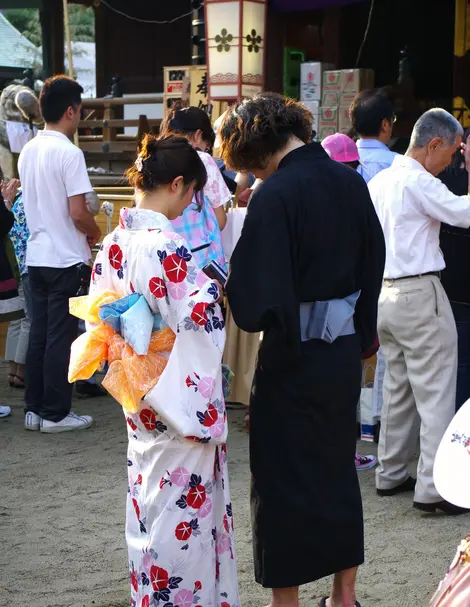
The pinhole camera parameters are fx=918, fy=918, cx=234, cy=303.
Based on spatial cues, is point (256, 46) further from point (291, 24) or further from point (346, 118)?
point (291, 24)

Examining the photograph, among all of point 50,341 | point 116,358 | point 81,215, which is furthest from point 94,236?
point 116,358

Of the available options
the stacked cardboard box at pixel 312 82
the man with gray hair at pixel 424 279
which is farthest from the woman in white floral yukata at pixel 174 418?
the stacked cardboard box at pixel 312 82

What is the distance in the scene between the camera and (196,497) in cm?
313

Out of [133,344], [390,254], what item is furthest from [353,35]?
[133,344]

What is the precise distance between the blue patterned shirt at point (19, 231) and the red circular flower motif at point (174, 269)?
12.2 feet

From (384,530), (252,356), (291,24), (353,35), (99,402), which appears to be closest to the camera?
(384,530)

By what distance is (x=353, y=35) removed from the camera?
1198cm

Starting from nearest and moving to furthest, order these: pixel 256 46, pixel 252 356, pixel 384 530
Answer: pixel 384 530, pixel 252 356, pixel 256 46

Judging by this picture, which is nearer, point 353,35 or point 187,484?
point 187,484

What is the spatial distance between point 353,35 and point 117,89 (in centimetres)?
323

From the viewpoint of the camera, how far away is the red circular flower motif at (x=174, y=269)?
304 cm

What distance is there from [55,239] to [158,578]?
10.2ft

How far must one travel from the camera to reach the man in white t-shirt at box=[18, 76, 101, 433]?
5680 millimetres

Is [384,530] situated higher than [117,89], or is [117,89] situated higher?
[117,89]
